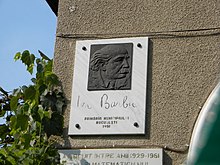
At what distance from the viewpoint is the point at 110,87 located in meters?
4.15

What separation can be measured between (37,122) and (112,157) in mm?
606

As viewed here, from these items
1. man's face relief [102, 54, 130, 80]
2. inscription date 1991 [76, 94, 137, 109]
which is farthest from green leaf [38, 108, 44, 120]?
man's face relief [102, 54, 130, 80]

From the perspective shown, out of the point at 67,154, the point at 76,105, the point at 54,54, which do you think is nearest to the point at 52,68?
the point at 54,54

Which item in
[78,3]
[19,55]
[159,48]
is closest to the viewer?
[159,48]

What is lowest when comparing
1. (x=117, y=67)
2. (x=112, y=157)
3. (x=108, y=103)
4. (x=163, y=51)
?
(x=112, y=157)

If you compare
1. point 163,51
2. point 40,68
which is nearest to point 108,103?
point 163,51

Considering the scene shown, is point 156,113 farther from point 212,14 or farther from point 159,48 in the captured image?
point 212,14

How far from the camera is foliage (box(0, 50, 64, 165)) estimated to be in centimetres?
408

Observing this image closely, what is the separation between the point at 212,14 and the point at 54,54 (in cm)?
111

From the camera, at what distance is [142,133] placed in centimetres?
396
